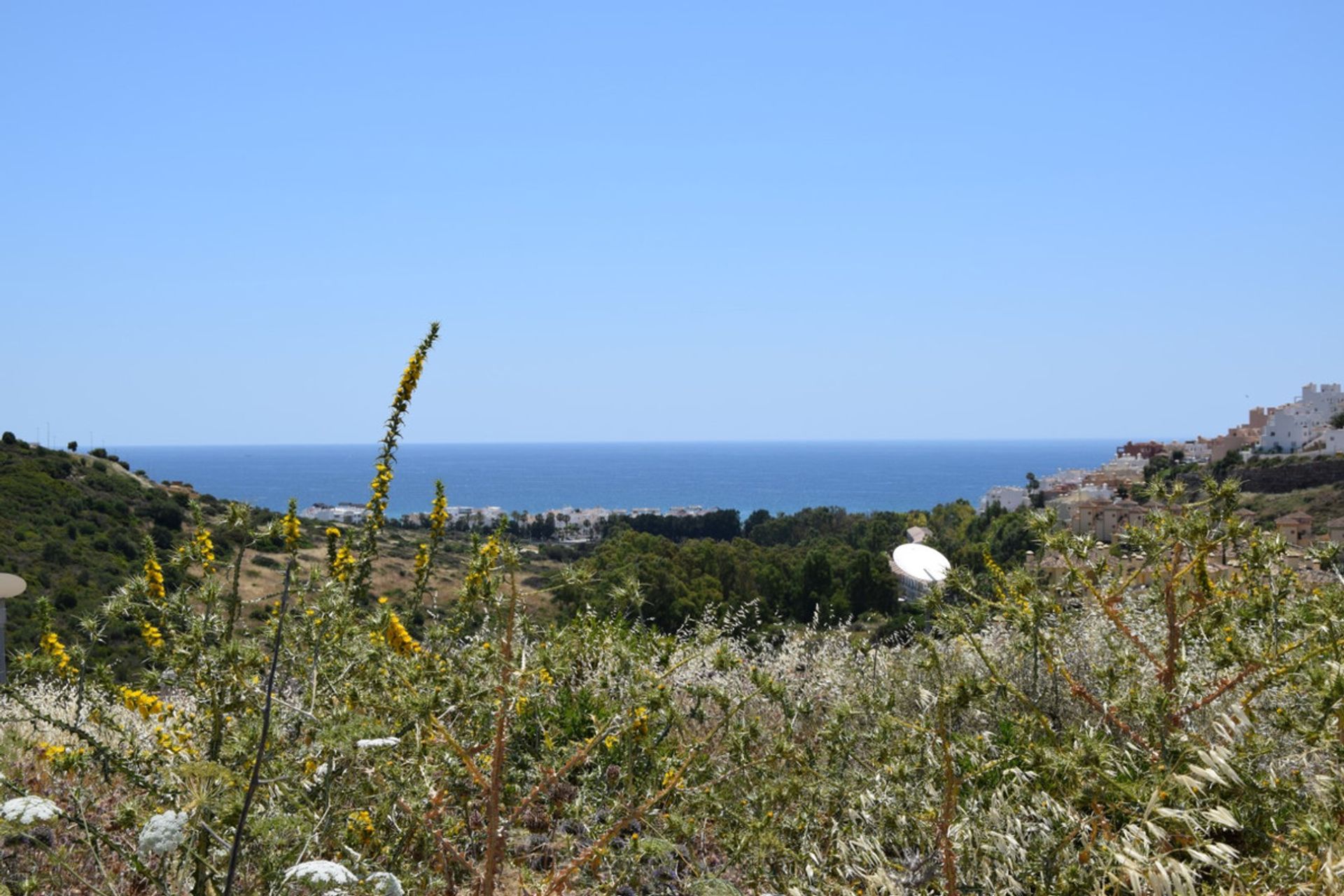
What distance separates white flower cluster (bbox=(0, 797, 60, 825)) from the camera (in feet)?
5.74

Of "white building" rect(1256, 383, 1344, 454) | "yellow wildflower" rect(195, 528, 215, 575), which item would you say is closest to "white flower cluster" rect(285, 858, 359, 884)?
"yellow wildflower" rect(195, 528, 215, 575)

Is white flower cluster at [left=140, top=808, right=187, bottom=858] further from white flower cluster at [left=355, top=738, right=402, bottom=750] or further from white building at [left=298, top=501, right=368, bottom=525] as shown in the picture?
white building at [left=298, top=501, right=368, bottom=525]

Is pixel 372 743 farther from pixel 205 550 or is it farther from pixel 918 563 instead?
pixel 918 563

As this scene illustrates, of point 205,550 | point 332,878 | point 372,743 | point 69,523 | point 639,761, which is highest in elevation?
point 205,550

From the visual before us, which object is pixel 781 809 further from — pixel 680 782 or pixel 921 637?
pixel 921 637

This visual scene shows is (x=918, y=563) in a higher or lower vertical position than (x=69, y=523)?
higher

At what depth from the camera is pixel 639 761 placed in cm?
335

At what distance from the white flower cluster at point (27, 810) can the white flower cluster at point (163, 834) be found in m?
0.17

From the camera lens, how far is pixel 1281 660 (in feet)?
9.27

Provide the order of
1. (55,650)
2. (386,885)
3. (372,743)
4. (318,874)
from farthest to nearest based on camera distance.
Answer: (55,650)
(372,743)
(386,885)
(318,874)

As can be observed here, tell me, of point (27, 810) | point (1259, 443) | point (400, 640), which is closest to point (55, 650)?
point (400, 640)

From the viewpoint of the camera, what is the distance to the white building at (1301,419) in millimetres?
66125

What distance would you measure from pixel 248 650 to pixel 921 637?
2.18m

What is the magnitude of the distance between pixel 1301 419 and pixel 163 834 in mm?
80499
